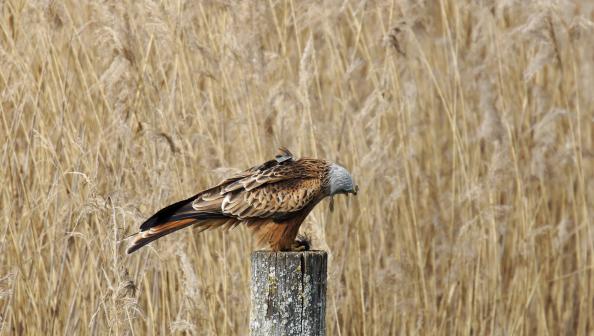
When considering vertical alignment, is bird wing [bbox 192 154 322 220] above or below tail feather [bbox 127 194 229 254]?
above

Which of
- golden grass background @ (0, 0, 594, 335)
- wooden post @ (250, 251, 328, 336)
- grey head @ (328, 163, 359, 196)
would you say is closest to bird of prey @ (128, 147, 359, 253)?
grey head @ (328, 163, 359, 196)

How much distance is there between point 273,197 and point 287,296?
0.82 metres

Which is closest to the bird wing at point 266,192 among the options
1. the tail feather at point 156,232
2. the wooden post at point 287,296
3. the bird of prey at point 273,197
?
the bird of prey at point 273,197

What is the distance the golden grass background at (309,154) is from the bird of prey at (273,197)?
0.91 feet

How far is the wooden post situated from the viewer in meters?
3.01

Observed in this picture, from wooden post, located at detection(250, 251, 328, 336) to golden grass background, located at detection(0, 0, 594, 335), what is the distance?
798 mm

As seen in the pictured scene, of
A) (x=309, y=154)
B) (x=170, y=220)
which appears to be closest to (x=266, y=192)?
(x=170, y=220)

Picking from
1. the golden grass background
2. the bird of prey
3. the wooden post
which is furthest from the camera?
the golden grass background

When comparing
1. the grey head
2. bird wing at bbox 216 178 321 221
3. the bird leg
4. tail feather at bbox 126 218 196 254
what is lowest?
the bird leg

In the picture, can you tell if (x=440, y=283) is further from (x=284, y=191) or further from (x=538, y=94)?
(x=284, y=191)

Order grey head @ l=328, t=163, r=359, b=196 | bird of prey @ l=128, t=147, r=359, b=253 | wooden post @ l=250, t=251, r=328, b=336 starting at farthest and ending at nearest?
grey head @ l=328, t=163, r=359, b=196 → bird of prey @ l=128, t=147, r=359, b=253 → wooden post @ l=250, t=251, r=328, b=336

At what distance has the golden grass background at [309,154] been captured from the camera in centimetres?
425

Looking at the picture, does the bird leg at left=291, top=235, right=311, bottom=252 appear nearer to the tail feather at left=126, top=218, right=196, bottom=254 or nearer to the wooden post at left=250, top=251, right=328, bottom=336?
the tail feather at left=126, top=218, right=196, bottom=254

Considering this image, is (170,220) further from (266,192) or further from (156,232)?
(266,192)
